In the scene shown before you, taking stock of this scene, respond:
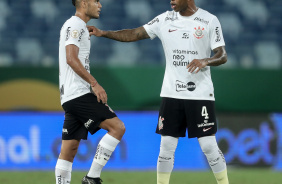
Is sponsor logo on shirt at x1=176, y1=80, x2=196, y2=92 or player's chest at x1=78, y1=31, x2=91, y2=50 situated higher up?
player's chest at x1=78, y1=31, x2=91, y2=50

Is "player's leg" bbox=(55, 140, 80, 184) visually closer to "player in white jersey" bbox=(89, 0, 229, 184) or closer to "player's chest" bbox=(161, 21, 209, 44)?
"player in white jersey" bbox=(89, 0, 229, 184)

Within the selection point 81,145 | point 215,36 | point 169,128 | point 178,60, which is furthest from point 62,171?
point 81,145

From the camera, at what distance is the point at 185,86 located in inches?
264

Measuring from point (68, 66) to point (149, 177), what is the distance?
11.7ft

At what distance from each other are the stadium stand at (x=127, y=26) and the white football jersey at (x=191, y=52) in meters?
6.36

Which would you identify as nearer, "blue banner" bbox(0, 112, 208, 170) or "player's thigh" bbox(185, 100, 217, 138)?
"player's thigh" bbox(185, 100, 217, 138)

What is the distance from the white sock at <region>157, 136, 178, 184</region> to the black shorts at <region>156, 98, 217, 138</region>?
0.07 meters

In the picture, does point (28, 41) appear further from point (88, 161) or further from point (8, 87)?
point (88, 161)

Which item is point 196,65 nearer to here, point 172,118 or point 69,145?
point 172,118

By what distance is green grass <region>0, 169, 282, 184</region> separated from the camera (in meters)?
8.87

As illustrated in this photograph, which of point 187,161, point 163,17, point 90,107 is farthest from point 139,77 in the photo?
point 90,107

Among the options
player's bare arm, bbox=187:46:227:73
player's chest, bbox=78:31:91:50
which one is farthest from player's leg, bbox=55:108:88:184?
player's bare arm, bbox=187:46:227:73

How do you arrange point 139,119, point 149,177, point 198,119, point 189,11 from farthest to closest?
point 139,119 → point 149,177 → point 189,11 → point 198,119

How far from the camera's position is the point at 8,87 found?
10836 mm
